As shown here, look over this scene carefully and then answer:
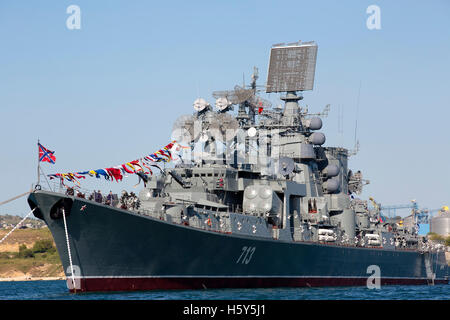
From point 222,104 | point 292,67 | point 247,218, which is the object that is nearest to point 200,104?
point 222,104

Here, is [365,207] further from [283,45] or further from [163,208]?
[163,208]

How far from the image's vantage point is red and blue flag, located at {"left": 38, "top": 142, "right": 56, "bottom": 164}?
29.6m

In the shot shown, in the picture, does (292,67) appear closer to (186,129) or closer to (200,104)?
(200,104)

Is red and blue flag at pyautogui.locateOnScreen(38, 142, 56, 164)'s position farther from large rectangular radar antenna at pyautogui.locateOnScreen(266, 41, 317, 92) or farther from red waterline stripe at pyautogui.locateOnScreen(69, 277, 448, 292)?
large rectangular radar antenna at pyautogui.locateOnScreen(266, 41, 317, 92)

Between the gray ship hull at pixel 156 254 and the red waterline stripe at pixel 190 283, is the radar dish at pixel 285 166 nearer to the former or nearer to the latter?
the gray ship hull at pixel 156 254

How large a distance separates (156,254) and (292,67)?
23542 mm

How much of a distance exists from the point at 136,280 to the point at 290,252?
1150cm

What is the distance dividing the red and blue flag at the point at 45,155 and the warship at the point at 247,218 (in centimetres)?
200

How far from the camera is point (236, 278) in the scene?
3725 cm

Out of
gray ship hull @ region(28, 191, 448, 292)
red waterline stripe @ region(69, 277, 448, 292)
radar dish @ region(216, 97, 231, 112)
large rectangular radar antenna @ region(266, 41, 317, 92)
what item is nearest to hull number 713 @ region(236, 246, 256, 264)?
gray ship hull @ region(28, 191, 448, 292)

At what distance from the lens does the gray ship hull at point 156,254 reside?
1240 inches

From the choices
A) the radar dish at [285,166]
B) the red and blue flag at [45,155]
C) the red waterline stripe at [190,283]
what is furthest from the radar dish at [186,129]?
the red and blue flag at [45,155]

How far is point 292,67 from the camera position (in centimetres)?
5203

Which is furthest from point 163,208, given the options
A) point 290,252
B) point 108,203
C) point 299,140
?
point 299,140
